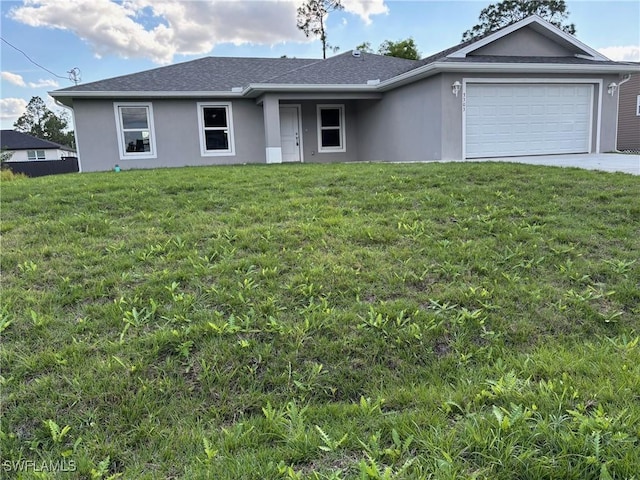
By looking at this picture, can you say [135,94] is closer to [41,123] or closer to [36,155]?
[36,155]

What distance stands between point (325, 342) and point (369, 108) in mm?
12807

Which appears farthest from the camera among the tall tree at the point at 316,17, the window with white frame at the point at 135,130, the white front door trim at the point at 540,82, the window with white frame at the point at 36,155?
the window with white frame at the point at 36,155

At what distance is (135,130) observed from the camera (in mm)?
13305

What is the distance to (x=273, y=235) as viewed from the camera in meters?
4.51

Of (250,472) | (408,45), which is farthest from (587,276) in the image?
(408,45)

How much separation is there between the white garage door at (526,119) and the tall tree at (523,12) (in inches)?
878

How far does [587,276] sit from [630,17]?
16.6 metres

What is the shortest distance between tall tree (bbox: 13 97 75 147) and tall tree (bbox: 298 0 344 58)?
141ft

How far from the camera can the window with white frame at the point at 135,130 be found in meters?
13.2

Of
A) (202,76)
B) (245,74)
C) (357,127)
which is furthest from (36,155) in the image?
(357,127)

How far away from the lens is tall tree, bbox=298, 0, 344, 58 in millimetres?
30250

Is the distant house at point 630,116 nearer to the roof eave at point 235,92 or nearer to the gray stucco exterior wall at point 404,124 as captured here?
the gray stucco exterior wall at point 404,124

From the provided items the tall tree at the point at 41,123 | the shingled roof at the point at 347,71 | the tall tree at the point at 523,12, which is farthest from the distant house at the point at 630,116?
the tall tree at the point at 41,123

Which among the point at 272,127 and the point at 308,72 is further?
the point at 308,72
